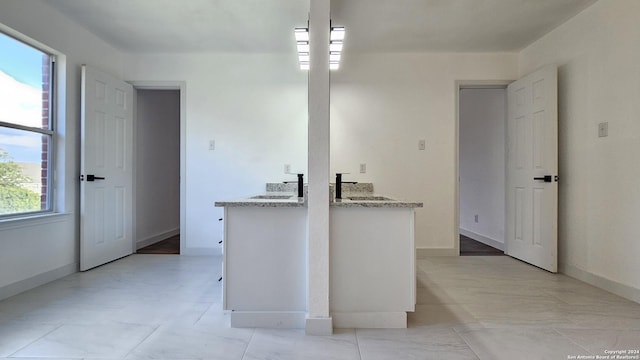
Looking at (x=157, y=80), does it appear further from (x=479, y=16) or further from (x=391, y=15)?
(x=479, y=16)

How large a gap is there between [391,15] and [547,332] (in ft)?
9.25

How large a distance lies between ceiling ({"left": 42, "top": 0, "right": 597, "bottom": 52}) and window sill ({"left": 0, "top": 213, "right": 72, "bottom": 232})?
74.2 inches

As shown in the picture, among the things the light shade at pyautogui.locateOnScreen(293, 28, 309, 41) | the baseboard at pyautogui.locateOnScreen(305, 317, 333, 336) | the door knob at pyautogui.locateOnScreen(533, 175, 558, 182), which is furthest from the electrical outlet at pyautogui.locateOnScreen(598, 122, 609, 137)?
the baseboard at pyautogui.locateOnScreen(305, 317, 333, 336)

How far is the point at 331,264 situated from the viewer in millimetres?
2176

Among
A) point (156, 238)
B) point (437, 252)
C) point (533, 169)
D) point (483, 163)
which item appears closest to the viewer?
point (533, 169)

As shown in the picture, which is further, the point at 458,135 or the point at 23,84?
Answer: the point at 458,135

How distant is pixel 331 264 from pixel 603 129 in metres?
2.68

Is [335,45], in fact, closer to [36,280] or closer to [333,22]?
[333,22]

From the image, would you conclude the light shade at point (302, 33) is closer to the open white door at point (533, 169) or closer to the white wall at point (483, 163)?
the open white door at point (533, 169)

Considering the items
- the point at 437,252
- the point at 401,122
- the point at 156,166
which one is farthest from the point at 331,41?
the point at 156,166

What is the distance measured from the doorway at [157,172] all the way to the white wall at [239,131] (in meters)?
0.75

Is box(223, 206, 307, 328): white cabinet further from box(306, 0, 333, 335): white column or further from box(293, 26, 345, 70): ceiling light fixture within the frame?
box(293, 26, 345, 70): ceiling light fixture

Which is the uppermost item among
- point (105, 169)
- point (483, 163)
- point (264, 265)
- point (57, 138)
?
point (57, 138)

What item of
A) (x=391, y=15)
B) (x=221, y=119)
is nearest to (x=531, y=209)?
(x=391, y=15)
